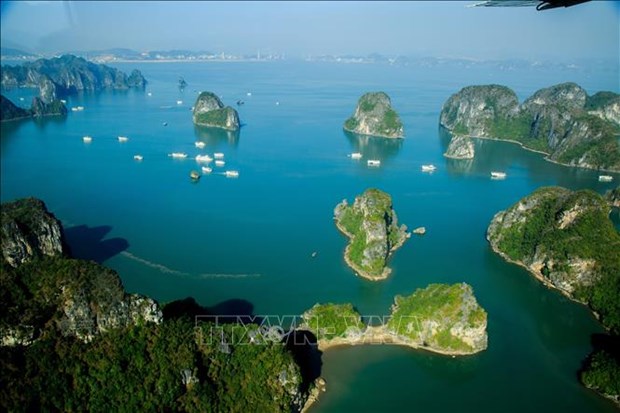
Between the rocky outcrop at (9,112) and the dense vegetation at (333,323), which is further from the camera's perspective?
the rocky outcrop at (9,112)

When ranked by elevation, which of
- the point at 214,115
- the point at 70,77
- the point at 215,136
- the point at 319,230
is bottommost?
the point at 319,230

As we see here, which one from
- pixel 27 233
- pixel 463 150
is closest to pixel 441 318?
pixel 27 233

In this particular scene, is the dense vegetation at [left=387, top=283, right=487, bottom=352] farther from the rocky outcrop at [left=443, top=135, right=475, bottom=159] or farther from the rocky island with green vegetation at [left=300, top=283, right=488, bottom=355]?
the rocky outcrop at [left=443, top=135, right=475, bottom=159]

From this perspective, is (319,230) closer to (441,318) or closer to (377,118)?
(441,318)

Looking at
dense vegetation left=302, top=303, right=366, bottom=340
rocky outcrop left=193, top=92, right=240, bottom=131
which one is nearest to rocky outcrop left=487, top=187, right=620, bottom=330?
dense vegetation left=302, top=303, right=366, bottom=340

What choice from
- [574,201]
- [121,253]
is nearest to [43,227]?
[121,253]

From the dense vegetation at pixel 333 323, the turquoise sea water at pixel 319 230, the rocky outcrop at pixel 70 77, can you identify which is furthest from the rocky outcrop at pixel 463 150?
the rocky outcrop at pixel 70 77

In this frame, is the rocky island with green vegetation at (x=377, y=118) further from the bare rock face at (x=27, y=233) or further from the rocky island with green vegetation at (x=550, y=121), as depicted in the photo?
the bare rock face at (x=27, y=233)
